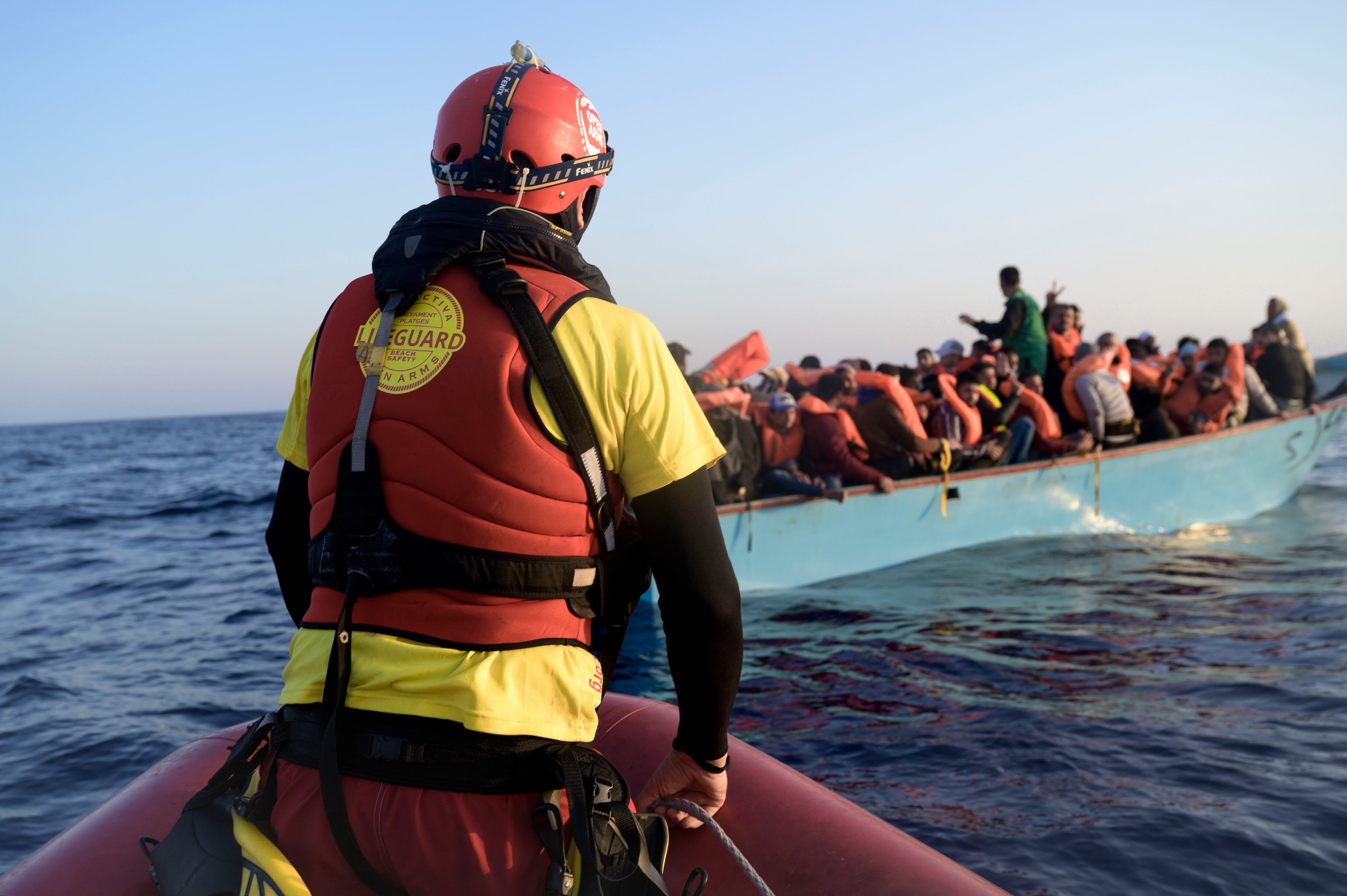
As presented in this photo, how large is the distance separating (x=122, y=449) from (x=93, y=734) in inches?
1939

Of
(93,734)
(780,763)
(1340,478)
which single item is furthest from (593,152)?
(1340,478)

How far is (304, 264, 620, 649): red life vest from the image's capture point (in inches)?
54.7

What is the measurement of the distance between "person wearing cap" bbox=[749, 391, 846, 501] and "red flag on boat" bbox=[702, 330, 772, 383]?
0.38 meters

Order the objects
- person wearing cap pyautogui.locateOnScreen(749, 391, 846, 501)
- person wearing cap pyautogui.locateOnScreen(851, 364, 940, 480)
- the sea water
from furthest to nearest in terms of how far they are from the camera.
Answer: person wearing cap pyautogui.locateOnScreen(851, 364, 940, 480)
person wearing cap pyautogui.locateOnScreen(749, 391, 846, 501)
the sea water

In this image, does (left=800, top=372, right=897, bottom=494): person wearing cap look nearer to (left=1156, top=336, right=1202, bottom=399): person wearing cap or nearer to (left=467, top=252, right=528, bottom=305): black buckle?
(left=1156, top=336, right=1202, bottom=399): person wearing cap

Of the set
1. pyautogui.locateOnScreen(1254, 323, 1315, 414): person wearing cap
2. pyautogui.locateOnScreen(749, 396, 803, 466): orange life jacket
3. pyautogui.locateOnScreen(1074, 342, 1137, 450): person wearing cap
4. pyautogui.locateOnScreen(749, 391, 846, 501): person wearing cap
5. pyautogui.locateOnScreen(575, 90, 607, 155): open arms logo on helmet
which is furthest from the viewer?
pyautogui.locateOnScreen(1254, 323, 1315, 414): person wearing cap

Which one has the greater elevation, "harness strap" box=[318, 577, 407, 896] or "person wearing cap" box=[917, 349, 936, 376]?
"person wearing cap" box=[917, 349, 936, 376]

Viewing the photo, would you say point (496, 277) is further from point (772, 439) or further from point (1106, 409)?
point (1106, 409)

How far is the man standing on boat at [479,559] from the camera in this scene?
4.51 feet

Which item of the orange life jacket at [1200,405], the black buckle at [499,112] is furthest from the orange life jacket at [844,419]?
the black buckle at [499,112]

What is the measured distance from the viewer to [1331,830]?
4348 mm

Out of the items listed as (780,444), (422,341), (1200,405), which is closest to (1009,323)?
(1200,405)

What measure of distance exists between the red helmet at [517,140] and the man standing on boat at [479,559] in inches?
5.2

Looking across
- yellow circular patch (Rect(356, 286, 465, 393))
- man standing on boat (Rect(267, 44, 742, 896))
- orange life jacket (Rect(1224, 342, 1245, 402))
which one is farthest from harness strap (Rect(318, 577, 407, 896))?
orange life jacket (Rect(1224, 342, 1245, 402))
